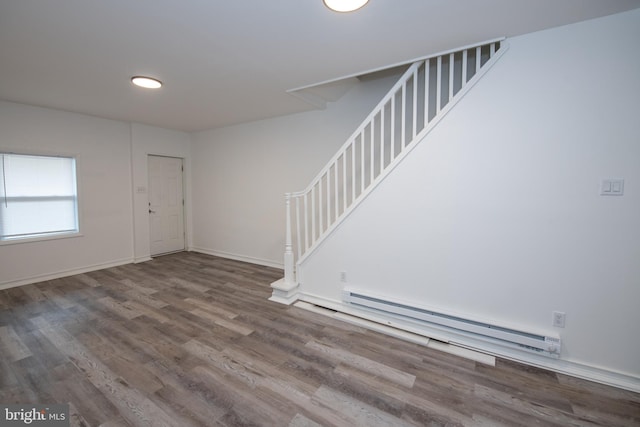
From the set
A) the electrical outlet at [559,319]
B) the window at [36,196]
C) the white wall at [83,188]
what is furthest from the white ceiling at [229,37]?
the electrical outlet at [559,319]

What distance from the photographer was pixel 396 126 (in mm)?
3408

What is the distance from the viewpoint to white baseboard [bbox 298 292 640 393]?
6.35 ft

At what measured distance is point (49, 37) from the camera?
83.4 inches

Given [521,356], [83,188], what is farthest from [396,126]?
[83,188]

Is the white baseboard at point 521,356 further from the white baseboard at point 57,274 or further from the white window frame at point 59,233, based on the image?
the white window frame at point 59,233

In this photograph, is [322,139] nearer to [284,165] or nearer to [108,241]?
[284,165]

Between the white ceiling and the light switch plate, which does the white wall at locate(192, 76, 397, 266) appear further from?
the light switch plate

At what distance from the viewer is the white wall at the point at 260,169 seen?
394cm

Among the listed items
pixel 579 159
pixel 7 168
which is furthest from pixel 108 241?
pixel 579 159

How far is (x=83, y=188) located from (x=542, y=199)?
5858 millimetres

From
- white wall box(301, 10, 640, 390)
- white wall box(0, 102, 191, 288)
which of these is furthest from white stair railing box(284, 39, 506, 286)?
white wall box(0, 102, 191, 288)

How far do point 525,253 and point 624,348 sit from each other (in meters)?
0.84

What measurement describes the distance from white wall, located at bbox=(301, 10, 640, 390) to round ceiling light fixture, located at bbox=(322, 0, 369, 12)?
1182 millimetres

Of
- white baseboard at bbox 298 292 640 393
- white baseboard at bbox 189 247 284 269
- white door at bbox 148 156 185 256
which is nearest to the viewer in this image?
white baseboard at bbox 298 292 640 393
